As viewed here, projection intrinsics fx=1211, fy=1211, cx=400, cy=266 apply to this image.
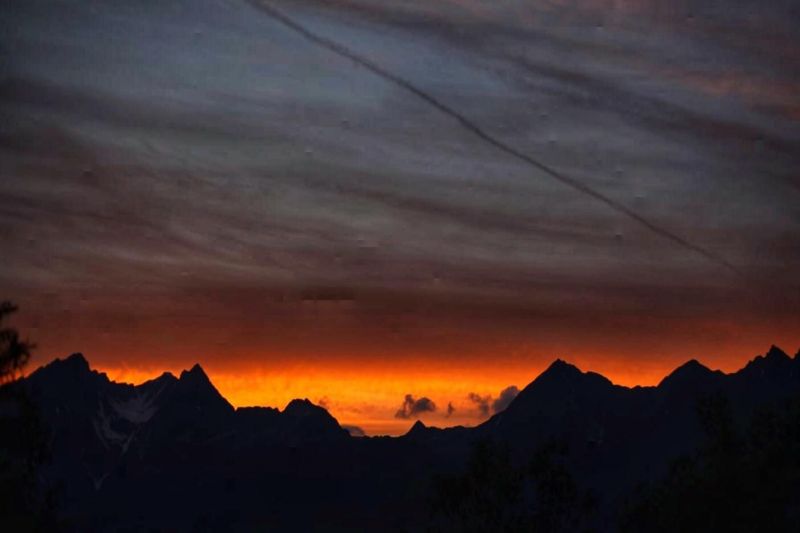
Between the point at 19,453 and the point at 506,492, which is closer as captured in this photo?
the point at 19,453

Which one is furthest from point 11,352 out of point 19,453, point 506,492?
point 506,492

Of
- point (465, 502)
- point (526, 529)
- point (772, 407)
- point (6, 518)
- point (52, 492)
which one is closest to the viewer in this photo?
point (6, 518)

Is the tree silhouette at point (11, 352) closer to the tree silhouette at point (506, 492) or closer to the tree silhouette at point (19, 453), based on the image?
the tree silhouette at point (19, 453)

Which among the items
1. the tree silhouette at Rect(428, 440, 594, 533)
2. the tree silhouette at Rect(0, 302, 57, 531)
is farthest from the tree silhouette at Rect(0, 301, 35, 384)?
the tree silhouette at Rect(428, 440, 594, 533)

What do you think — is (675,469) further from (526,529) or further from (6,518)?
(6,518)

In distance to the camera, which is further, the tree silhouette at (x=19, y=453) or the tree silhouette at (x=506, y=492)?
the tree silhouette at (x=506, y=492)

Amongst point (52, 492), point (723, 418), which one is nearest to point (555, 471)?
point (723, 418)

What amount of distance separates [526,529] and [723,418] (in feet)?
99.1

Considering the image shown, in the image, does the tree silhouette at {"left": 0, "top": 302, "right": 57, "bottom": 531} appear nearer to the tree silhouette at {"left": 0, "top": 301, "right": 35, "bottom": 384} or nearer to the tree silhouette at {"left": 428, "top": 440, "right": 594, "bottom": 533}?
the tree silhouette at {"left": 0, "top": 301, "right": 35, "bottom": 384}

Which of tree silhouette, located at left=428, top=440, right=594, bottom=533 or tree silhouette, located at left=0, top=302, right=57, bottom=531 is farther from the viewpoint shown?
tree silhouette, located at left=428, top=440, right=594, bottom=533

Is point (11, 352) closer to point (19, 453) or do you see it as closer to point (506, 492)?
point (19, 453)

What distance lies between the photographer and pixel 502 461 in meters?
141

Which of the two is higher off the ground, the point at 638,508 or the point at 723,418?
the point at 723,418

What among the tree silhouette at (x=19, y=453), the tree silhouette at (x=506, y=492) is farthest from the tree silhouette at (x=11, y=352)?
the tree silhouette at (x=506, y=492)
